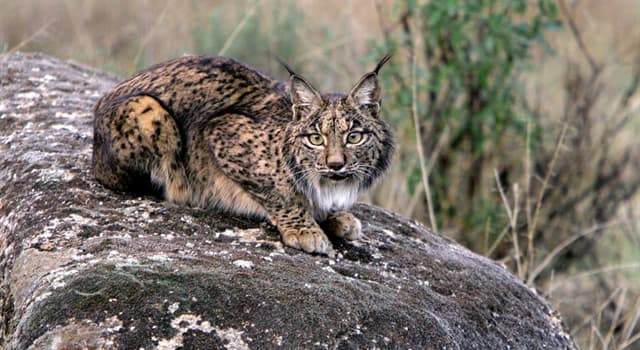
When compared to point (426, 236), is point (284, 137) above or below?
above

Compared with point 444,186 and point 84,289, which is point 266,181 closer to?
point 84,289

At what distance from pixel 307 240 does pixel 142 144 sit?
3.44 ft

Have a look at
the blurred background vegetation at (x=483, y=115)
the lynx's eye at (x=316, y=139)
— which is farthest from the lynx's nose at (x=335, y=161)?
the blurred background vegetation at (x=483, y=115)

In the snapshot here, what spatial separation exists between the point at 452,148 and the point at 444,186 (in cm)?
34

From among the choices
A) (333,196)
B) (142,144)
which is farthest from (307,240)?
(142,144)

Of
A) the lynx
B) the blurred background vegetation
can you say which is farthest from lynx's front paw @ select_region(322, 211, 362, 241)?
the blurred background vegetation

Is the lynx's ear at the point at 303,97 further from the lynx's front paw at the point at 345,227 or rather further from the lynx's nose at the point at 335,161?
the lynx's front paw at the point at 345,227

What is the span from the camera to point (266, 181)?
15.3 feet

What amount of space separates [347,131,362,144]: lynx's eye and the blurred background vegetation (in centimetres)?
248

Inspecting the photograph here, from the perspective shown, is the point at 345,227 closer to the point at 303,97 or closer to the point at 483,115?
the point at 303,97

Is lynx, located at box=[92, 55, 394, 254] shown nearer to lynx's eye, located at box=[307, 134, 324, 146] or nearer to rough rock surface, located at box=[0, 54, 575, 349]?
lynx's eye, located at box=[307, 134, 324, 146]

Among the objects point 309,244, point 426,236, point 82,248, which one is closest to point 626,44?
point 426,236

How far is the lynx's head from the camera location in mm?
4367

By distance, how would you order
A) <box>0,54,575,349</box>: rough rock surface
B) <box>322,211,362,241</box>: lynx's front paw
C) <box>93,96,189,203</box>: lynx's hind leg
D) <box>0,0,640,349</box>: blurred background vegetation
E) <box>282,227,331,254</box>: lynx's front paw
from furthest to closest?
<box>0,0,640,349</box>: blurred background vegetation < <box>93,96,189,203</box>: lynx's hind leg < <box>322,211,362,241</box>: lynx's front paw < <box>282,227,331,254</box>: lynx's front paw < <box>0,54,575,349</box>: rough rock surface
